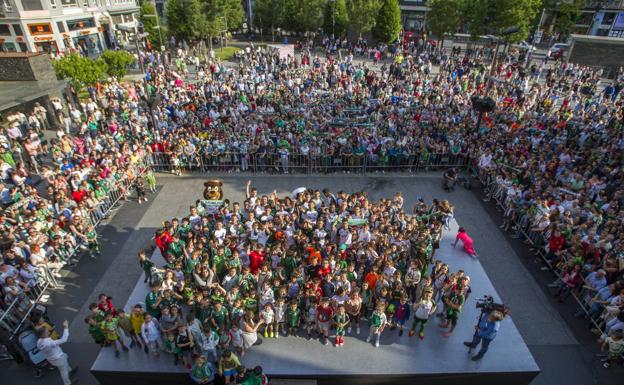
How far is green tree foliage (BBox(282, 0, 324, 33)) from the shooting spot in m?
45.2

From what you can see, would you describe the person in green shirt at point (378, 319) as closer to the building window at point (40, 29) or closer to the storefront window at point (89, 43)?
the building window at point (40, 29)

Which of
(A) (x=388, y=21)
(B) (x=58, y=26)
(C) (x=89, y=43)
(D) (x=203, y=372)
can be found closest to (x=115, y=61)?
(B) (x=58, y=26)

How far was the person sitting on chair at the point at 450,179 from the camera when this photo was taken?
16.0 m

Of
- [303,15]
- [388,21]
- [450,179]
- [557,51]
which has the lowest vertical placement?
[450,179]

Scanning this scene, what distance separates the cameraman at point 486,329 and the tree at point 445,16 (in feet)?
132

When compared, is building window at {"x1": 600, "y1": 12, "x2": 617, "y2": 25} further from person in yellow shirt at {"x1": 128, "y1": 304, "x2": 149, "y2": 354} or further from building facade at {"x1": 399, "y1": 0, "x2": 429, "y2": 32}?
person in yellow shirt at {"x1": 128, "y1": 304, "x2": 149, "y2": 354}

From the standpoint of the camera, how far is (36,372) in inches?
331

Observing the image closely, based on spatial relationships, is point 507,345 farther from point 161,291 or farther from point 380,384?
point 161,291

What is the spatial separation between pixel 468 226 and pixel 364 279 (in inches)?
252

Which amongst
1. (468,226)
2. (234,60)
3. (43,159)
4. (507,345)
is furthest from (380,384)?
(234,60)

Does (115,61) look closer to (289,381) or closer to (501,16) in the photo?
(289,381)

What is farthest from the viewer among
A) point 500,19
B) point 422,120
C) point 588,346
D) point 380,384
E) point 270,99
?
point 500,19

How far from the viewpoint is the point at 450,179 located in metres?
16.0

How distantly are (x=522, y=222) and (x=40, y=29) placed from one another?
4835 centimetres
